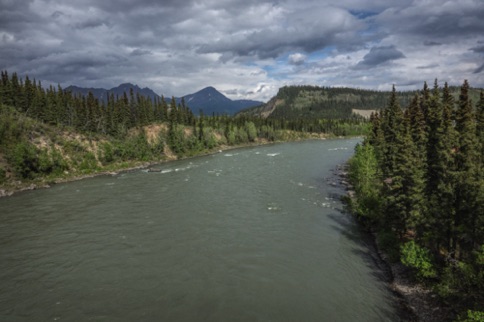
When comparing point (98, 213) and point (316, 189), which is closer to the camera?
point (98, 213)

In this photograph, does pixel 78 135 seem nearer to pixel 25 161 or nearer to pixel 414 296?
pixel 25 161

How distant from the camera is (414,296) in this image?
81.8 ft

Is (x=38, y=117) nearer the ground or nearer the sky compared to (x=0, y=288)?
nearer the sky

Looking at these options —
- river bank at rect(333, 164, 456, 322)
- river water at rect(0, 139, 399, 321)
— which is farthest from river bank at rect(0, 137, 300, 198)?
river bank at rect(333, 164, 456, 322)

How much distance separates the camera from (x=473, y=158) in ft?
83.9

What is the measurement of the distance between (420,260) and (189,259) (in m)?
20.9

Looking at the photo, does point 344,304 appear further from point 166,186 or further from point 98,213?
point 166,186

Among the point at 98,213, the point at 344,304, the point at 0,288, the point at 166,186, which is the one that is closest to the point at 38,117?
the point at 166,186

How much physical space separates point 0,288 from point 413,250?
3533cm

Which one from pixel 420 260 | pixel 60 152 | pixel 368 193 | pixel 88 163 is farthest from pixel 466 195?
pixel 60 152

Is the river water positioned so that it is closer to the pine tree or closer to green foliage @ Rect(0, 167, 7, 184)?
the pine tree

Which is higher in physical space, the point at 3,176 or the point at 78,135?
the point at 78,135

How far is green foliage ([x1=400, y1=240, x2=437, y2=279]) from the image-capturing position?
83.2 feet

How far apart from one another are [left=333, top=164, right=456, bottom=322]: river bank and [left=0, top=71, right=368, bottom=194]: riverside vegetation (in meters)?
73.8
